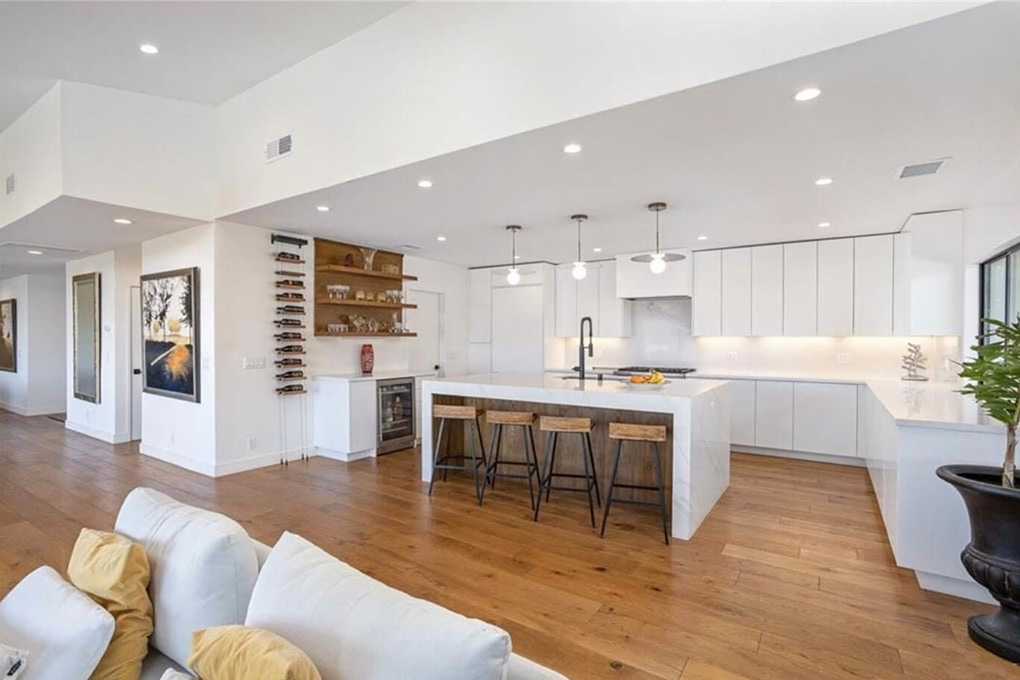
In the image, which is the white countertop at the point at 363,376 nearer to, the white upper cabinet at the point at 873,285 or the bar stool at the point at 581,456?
the bar stool at the point at 581,456

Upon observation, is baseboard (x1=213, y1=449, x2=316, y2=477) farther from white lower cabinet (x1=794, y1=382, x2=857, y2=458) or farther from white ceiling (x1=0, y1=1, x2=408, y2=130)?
white lower cabinet (x1=794, y1=382, x2=857, y2=458)

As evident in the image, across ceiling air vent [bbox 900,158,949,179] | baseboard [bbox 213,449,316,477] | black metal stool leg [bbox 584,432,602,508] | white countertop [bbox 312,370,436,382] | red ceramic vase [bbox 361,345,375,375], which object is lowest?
baseboard [bbox 213,449,316,477]

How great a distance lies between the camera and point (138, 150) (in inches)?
172

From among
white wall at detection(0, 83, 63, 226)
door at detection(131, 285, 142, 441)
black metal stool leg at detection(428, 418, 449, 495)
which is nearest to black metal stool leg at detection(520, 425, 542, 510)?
black metal stool leg at detection(428, 418, 449, 495)

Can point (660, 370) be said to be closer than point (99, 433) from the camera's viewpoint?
Yes

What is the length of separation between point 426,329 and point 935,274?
5804 mm

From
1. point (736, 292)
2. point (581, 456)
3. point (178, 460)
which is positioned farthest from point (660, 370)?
point (178, 460)

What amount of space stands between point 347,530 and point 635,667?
2.20 metres

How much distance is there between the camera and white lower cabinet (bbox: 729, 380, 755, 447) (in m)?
5.80

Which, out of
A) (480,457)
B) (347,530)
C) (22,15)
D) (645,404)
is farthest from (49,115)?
(645,404)

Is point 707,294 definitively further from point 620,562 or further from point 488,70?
point 488,70

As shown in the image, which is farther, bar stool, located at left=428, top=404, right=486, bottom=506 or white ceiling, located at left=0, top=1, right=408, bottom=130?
bar stool, located at left=428, top=404, right=486, bottom=506

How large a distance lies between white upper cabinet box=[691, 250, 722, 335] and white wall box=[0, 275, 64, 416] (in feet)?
34.4

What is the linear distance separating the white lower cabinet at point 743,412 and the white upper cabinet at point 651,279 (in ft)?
4.19
